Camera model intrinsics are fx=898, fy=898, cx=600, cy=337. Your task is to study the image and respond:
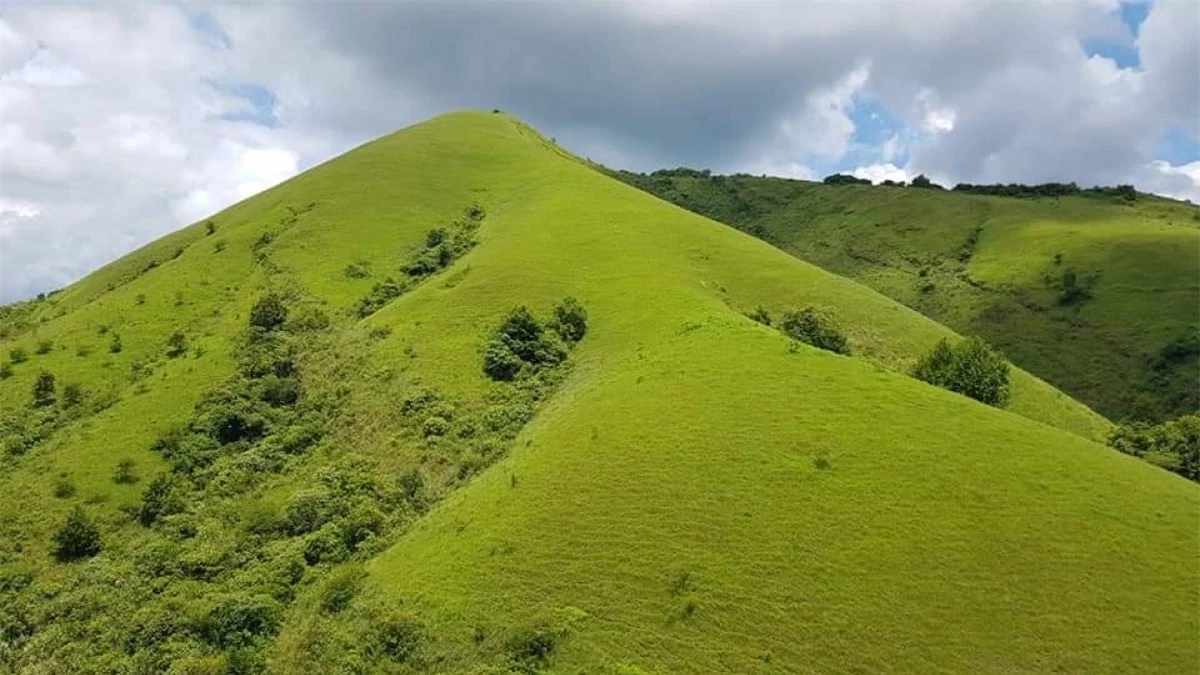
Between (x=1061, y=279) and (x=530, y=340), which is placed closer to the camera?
(x=530, y=340)

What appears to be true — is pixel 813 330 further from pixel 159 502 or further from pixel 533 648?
pixel 159 502

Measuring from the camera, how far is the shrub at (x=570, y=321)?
71.4m

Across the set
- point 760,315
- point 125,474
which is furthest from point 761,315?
point 125,474

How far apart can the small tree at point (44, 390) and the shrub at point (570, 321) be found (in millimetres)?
42316

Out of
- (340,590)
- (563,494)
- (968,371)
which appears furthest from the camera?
(968,371)

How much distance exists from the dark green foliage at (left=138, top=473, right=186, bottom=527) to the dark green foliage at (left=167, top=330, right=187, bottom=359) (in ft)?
71.6

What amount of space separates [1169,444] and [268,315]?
73451mm

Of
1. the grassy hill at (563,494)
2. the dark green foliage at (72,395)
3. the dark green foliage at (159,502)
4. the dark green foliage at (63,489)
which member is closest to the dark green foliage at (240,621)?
the grassy hill at (563,494)

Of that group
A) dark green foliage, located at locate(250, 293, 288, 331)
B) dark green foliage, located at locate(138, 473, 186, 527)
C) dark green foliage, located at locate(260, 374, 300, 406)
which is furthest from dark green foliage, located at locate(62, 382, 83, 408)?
dark green foliage, located at locate(138, 473, 186, 527)

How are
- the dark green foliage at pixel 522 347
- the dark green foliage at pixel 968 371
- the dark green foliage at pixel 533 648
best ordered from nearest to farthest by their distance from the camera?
the dark green foliage at pixel 533 648
the dark green foliage at pixel 968 371
the dark green foliage at pixel 522 347

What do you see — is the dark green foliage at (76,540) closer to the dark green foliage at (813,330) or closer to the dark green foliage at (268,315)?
the dark green foliage at (268,315)

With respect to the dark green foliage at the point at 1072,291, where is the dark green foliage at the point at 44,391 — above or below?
below

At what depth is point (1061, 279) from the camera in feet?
473

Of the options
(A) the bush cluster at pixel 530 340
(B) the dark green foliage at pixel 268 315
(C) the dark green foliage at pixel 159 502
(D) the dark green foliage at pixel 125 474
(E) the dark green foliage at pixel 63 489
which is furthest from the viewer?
(B) the dark green foliage at pixel 268 315
